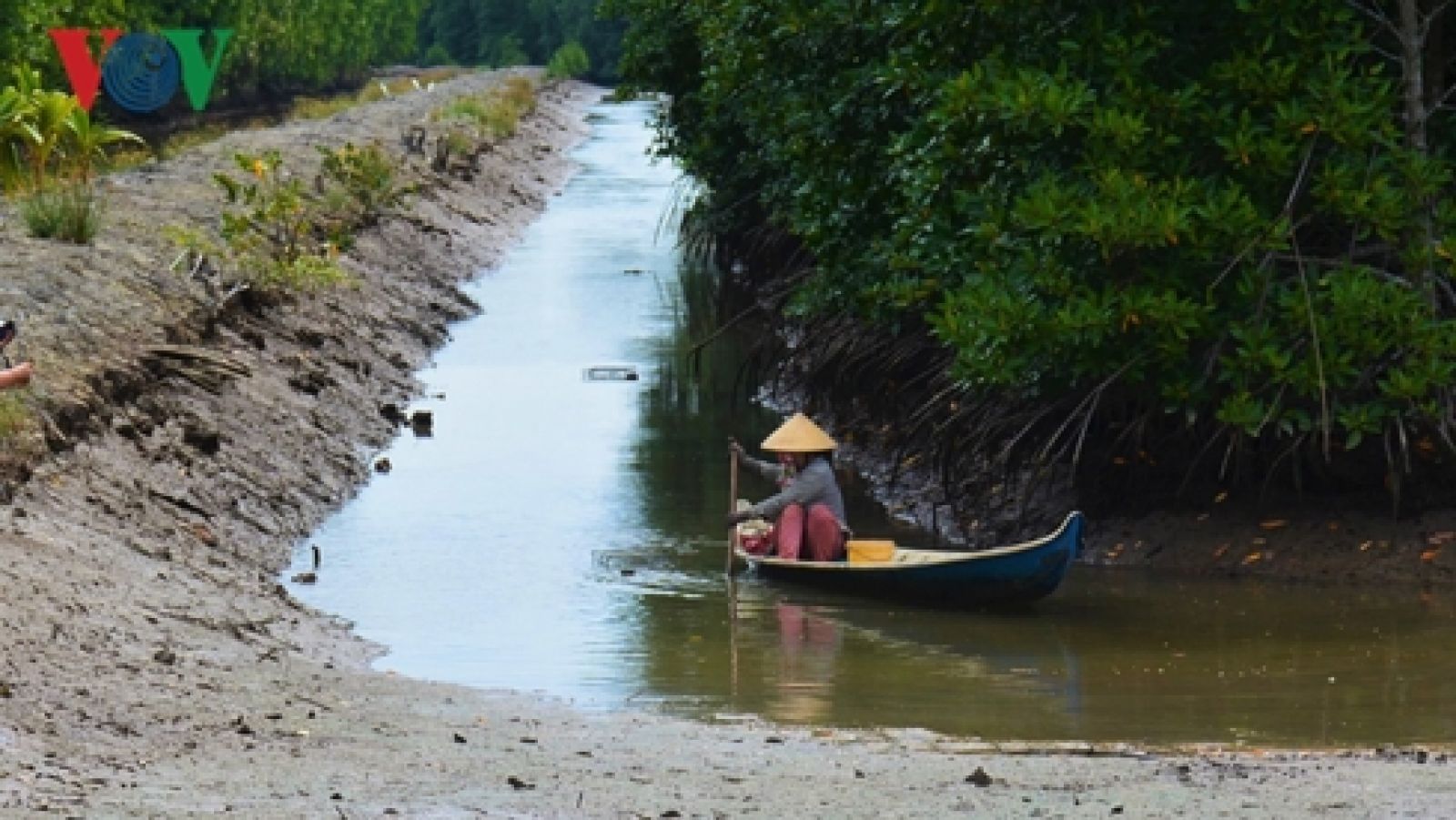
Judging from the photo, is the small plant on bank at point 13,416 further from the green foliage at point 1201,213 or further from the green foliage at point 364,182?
the green foliage at point 364,182

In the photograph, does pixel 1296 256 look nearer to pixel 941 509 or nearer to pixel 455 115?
pixel 941 509

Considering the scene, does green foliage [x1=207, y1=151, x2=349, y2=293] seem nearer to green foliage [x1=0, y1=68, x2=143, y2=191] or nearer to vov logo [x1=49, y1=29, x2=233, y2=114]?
green foliage [x1=0, y1=68, x2=143, y2=191]

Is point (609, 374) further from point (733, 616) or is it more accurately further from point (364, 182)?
point (733, 616)

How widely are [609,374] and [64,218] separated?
651 cm

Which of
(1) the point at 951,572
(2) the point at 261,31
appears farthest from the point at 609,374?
(2) the point at 261,31

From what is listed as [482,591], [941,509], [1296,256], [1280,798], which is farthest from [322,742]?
[941,509]

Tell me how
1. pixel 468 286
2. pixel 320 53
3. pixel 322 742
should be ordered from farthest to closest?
pixel 320 53 → pixel 468 286 → pixel 322 742

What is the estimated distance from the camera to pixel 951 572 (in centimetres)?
1457

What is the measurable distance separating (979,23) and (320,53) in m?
81.9

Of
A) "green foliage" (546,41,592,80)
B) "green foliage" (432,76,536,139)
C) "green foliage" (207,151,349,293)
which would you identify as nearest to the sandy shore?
"green foliage" (207,151,349,293)

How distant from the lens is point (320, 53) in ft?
312

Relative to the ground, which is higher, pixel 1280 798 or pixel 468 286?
pixel 1280 798

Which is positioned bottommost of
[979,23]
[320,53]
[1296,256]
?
[320,53]

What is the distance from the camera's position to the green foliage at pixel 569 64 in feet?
380
